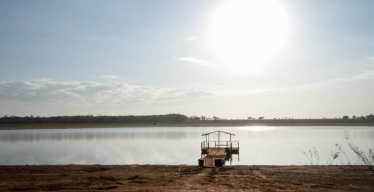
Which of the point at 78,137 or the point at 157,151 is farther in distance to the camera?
the point at 78,137

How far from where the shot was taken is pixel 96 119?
444ft

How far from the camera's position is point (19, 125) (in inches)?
4793

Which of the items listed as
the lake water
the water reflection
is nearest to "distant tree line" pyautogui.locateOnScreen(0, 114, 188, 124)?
the water reflection

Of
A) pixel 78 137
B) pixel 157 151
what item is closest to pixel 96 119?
pixel 78 137

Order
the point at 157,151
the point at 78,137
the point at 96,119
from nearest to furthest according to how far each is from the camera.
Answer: the point at 157,151
the point at 78,137
the point at 96,119

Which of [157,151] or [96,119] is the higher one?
[96,119]

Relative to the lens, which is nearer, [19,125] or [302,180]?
[302,180]

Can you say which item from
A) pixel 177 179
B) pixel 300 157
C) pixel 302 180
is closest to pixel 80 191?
pixel 177 179

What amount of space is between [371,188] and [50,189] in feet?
39.7

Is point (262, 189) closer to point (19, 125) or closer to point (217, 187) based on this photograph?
point (217, 187)

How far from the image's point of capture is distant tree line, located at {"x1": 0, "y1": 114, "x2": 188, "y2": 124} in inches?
5027

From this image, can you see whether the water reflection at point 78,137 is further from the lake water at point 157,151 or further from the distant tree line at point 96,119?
the distant tree line at point 96,119

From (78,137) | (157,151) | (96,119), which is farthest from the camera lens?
(96,119)

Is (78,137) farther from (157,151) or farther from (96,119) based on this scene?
(96,119)
